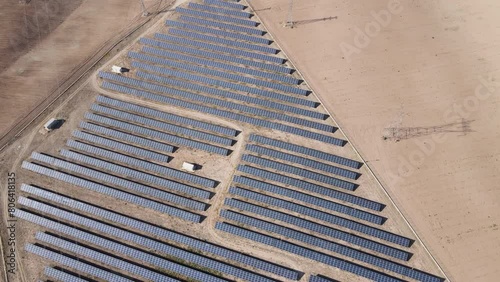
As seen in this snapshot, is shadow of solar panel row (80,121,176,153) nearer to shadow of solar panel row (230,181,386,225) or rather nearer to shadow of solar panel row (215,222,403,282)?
shadow of solar panel row (230,181,386,225)

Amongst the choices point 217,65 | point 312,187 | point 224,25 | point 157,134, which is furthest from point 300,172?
point 224,25

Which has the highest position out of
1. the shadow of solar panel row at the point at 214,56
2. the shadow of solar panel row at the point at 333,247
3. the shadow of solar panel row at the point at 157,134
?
the shadow of solar panel row at the point at 214,56

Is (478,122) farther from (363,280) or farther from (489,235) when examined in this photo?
(363,280)

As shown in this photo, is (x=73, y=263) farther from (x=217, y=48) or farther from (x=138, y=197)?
(x=217, y=48)

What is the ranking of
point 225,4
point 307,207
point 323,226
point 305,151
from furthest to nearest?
point 225,4, point 305,151, point 307,207, point 323,226

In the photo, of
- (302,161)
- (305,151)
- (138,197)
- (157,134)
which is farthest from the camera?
(157,134)

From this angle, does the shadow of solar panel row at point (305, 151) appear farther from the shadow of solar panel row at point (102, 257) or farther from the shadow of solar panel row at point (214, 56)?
the shadow of solar panel row at point (102, 257)

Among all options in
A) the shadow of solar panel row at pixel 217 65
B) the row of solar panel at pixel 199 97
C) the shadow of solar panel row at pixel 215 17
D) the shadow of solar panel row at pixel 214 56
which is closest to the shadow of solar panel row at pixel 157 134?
the row of solar panel at pixel 199 97

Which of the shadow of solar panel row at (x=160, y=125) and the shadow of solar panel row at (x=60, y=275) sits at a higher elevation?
the shadow of solar panel row at (x=160, y=125)

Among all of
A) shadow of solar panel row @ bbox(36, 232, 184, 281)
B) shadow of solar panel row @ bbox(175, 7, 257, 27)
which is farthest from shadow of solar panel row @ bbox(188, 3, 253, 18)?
shadow of solar panel row @ bbox(36, 232, 184, 281)
